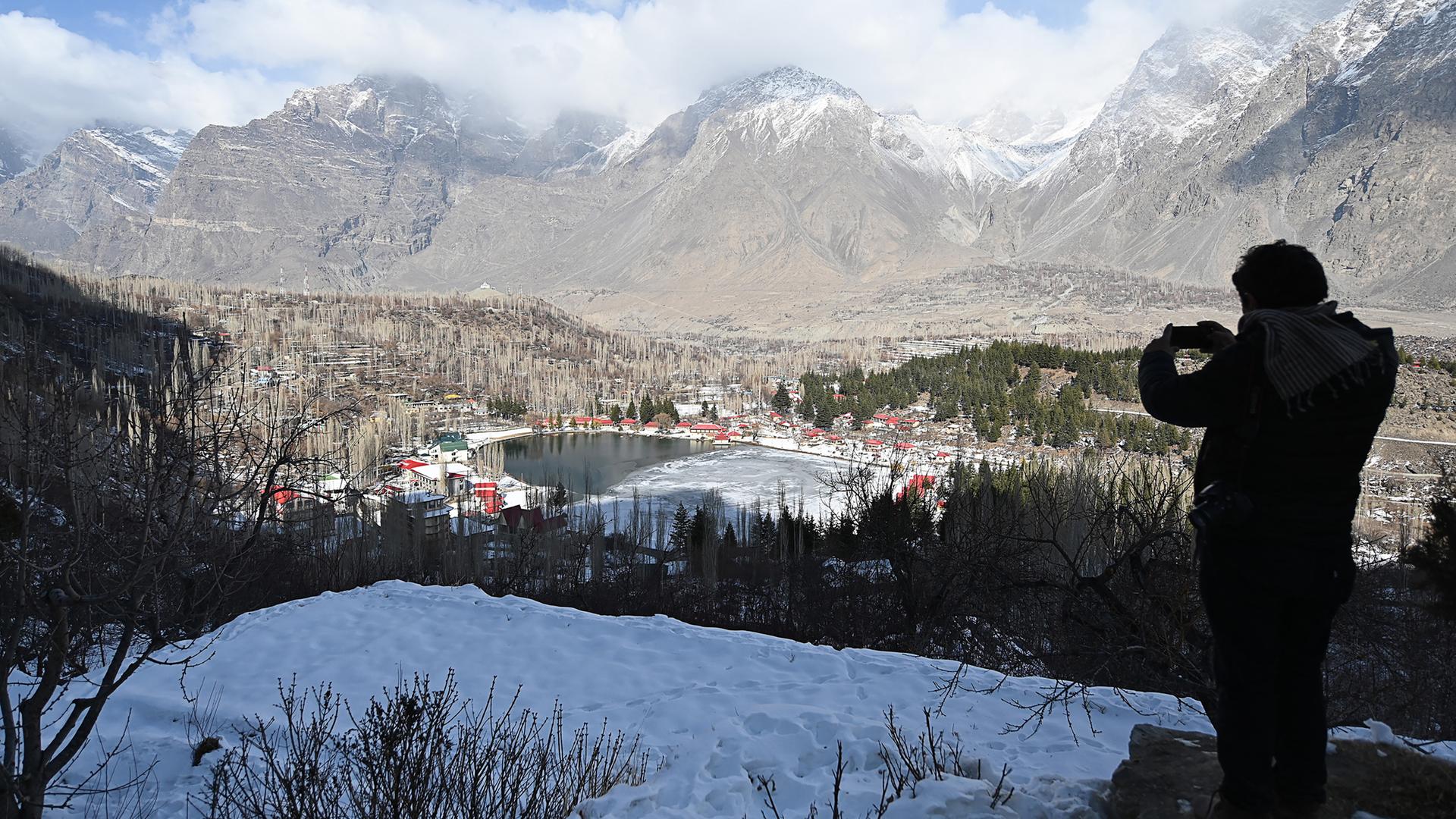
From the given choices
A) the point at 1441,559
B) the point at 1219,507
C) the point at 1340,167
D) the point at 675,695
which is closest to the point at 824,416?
the point at 675,695

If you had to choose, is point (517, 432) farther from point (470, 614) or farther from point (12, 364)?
point (470, 614)

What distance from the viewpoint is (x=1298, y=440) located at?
2424mm

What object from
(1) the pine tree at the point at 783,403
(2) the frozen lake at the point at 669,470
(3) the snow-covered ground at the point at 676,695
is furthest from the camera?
(1) the pine tree at the point at 783,403

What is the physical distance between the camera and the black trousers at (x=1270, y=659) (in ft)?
8.13

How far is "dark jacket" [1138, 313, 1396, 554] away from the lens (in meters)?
2.41

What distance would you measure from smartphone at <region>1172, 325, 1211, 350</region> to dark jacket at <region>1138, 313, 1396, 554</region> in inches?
8.9

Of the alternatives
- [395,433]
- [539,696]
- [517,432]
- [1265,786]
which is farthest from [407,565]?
[517,432]

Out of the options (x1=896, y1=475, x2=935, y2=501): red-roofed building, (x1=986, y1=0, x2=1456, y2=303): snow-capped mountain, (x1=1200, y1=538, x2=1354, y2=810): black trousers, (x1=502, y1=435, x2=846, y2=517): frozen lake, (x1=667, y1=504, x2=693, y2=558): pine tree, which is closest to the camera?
(x1=1200, y1=538, x2=1354, y2=810): black trousers

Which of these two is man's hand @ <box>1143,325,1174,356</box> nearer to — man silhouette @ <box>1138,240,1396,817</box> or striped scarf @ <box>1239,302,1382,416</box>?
man silhouette @ <box>1138,240,1396,817</box>

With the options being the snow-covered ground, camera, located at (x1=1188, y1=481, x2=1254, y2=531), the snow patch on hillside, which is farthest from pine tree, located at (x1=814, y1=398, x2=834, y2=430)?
camera, located at (x1=1188, y1=481, x2=1254, y2=531)

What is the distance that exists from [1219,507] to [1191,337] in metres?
0.63

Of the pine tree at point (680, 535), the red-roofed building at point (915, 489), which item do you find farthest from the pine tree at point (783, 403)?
the pine tree at point (680, 535)

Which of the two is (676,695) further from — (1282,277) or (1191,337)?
(1282,277)

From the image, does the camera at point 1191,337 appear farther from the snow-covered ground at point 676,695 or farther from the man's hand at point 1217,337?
the snow-covered ground at point 676,695
